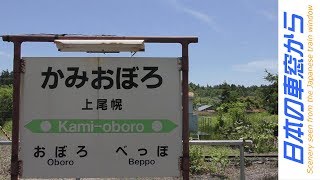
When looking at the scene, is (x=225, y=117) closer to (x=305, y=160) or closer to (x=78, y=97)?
(x=305, y=160)

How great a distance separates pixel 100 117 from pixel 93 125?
0.45ft

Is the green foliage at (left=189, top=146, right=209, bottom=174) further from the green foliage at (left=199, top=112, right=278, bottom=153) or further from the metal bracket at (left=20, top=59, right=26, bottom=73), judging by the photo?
the metal bracket at (left=20, top=59, right=26, bottom=73)

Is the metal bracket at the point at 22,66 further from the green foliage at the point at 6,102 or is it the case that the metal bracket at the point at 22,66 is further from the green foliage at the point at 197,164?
the green foliage at the point at 6,102

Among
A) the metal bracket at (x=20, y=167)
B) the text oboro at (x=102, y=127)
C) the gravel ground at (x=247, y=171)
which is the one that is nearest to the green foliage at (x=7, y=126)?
the gravel ground at (x=247, y=171)

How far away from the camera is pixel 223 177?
369 inches

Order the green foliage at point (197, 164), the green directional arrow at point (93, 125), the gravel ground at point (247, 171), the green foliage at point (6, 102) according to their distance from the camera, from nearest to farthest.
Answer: the green directional arrow at point (93, 125) → the gravel ground at point (247, 171) → the green foliage at point (197, 164) → the green foliage at point (6, 102)

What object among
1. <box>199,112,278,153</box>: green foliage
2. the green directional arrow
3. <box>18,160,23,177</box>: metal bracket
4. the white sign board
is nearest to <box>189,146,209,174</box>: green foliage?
<box>199,112,278,153</box>: green foliage

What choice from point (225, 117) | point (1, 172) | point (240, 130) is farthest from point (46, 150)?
point (225, 117)

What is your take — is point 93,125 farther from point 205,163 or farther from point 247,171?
point 247,171

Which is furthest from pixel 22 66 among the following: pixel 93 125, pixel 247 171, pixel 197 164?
pixel 247 171

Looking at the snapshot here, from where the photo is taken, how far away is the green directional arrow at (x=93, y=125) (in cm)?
479

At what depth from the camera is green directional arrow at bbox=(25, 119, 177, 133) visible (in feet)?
15.7

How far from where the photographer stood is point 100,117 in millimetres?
4812

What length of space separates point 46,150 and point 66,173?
0.39m
